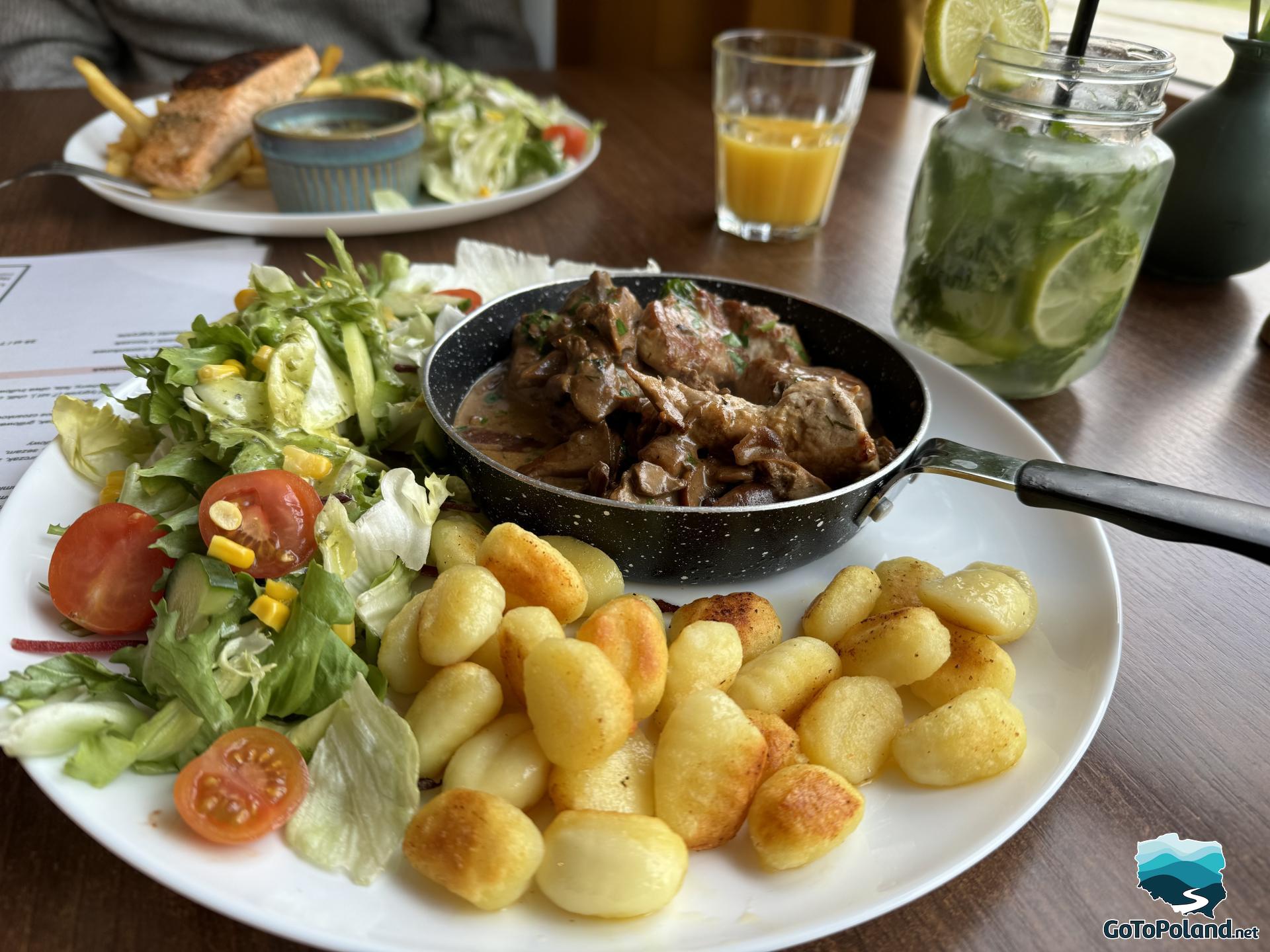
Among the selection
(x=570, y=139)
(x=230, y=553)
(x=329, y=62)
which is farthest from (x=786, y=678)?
(x=329, y=62)

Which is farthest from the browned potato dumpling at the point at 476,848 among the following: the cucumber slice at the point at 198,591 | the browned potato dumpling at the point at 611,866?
the cucumber slice at the point at 198,591

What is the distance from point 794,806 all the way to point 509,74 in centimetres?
457

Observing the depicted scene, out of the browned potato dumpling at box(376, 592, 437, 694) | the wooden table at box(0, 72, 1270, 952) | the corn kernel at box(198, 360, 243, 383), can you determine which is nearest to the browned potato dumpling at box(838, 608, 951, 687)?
the wooden table at box(0, 72, 1270, 952)

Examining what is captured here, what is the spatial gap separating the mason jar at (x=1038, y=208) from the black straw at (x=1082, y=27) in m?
0.06

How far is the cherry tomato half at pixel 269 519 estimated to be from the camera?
1.43m

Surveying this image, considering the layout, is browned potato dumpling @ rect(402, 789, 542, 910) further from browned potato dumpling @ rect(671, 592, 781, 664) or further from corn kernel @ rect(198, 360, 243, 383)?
corn kernel @ rect(198, 360, 243, 383)

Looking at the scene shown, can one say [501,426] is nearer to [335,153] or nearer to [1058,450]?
[1058,450]

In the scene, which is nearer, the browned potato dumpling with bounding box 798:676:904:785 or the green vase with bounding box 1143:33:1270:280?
the browned potato dumpling with bounding box 798:676:904:785

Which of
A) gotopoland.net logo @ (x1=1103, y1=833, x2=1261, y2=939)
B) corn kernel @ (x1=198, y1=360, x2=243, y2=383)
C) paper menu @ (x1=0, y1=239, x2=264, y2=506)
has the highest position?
→ corn kernel @ (x1=198, y1=360, x2=243, y2=383)

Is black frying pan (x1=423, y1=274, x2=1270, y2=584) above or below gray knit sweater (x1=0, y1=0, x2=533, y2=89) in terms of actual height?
above

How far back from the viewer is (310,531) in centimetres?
151

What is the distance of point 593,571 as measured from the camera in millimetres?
1526

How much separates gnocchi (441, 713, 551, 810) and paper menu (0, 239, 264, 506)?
1246 millimetres

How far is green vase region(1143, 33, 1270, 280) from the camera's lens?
254 centimetres
